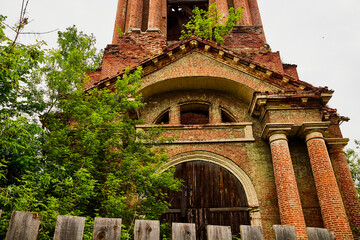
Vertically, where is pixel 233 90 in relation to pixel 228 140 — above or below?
above

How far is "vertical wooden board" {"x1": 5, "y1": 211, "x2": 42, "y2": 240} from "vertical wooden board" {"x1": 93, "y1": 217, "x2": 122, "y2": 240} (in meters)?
0.49

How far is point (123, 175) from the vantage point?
639 centimetres

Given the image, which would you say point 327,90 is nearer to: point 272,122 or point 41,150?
point 272,122

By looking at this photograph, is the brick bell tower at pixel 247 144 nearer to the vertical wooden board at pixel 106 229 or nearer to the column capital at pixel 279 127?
the column capital at pixel 279 127

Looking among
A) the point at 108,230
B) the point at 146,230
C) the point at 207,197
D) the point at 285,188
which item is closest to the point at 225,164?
the point at 207,197

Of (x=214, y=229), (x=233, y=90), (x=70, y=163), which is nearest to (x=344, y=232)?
(x=233, y=90)

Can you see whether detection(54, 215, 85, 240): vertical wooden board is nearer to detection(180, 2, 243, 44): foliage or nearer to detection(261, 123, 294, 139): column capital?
detection(261, 123, 294, 139): column capital

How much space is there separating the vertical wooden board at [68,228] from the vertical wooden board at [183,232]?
2.63 ft

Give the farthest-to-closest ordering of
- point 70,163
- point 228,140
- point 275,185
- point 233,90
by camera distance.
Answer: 1. point 233,90
2. point 228,140
3. point 275,185
4. point 70,163

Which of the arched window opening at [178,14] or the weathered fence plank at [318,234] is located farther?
the arched window opening at [178,14]

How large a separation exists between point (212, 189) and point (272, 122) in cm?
332

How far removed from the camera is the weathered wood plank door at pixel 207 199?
9008mm

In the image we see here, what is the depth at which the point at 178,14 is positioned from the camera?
843 inches

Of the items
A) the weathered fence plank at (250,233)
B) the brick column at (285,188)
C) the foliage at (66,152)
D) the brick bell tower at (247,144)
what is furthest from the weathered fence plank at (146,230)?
the brick column at (285,188)
